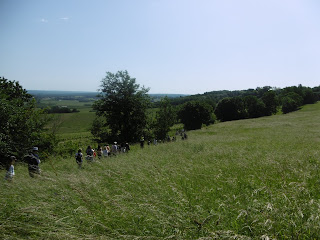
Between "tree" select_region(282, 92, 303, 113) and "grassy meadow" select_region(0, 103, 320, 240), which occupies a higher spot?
"tree" select_region(282, 92, 303, 113)

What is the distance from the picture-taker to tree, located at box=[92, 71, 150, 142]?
1219 inches

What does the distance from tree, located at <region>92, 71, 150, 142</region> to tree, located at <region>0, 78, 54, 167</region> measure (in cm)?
1024

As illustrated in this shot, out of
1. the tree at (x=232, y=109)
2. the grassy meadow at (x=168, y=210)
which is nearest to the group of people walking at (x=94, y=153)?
the grassy meadow at (x=168, y=210)

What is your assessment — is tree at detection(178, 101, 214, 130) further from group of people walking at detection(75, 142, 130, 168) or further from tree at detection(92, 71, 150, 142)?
group of people walking at detection(75, 142, 130, 168)

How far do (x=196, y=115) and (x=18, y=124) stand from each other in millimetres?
59222

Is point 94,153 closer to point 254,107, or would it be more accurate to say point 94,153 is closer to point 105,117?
point 105,117

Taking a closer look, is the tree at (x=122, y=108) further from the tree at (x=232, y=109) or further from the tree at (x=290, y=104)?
the tree at (x=290, y=104)

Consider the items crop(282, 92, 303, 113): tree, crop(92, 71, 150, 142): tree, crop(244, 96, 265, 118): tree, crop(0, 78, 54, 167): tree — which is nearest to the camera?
crop(0, 78, 54, 167): tree

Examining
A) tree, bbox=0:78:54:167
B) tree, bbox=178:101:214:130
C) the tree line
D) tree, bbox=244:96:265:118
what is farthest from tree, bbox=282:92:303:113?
tree, bbox=0:78:54:167

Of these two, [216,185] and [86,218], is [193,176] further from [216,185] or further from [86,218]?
[86,218]

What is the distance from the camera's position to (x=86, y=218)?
318 cm

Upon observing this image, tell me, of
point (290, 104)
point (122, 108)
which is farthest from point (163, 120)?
point (290, 104)

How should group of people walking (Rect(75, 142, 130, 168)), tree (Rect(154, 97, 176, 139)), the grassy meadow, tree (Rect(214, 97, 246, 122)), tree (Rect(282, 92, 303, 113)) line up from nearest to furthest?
1. the grassy meadow
2. group of people walking (Rect(75, 142, 130, 168))
3. tree (Rect(154, 97, 176, 139))
4. tree (Rect(282, 92, 303, 113))
5. tree (Rect(214, 97, 246, 122))

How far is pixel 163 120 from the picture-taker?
3962 cm
